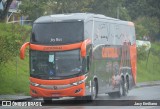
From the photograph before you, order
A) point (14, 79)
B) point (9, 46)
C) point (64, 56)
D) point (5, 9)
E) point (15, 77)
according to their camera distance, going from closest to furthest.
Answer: point (64, 56)
point (9, 46)
point (14, 79)
point (15, 77)
point (5, 9)

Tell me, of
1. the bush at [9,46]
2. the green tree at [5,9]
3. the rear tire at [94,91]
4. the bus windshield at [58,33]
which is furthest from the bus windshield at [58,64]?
the green tree at [5,9]

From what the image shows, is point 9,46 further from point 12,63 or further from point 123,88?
point 12,63

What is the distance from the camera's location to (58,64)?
26.3m

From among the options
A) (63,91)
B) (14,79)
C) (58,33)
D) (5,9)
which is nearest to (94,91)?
(63,91)

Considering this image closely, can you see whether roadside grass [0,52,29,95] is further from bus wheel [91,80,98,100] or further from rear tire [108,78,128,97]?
bus wheel [91,80,98,100]

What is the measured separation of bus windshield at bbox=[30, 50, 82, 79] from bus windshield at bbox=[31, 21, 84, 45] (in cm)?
56

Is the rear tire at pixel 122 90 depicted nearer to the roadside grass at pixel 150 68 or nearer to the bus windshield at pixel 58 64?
the bus windshield at pixel 58 64

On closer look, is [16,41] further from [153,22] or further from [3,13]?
[153,22]

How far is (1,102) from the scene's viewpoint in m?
25.4

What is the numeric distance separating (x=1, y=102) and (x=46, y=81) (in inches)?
91.2

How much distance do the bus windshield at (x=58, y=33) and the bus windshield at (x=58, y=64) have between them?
0.56m

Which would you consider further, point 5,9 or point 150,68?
point 150,68

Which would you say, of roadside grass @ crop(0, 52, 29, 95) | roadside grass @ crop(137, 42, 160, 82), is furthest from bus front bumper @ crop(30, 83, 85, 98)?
roadside grass @ crop(137, 42, 160, 82)

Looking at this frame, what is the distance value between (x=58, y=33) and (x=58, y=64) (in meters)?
1.45
